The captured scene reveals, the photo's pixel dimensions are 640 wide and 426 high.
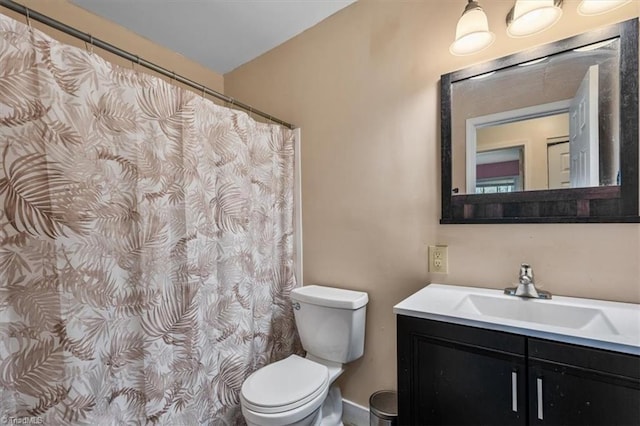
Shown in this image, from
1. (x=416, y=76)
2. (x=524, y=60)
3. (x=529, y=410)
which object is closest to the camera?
(x=529, y=410)

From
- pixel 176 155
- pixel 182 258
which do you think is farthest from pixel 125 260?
pixel 176 155

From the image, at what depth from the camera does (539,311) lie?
110cm

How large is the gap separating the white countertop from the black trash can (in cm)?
69

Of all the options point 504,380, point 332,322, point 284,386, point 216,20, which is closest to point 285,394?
point 284,386

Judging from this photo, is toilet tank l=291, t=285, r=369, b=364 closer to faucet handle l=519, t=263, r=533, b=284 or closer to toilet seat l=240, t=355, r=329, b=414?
toilet seat l=240, t=355, r=329, b=414

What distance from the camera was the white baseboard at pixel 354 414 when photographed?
66.2 inches

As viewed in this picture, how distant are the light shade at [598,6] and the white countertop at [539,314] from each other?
106 cm

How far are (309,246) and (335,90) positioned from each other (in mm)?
1024

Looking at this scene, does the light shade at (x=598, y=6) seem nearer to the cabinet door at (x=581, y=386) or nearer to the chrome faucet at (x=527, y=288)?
the chrome faucet at (x=527, y=288)

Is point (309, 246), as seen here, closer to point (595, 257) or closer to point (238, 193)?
point (238, 193)

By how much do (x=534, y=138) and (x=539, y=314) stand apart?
0.72 metres

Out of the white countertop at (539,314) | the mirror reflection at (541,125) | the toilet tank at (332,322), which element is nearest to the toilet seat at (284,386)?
the toilet tank at (332,322)

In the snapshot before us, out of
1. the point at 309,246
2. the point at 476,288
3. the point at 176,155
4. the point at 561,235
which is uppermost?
the point at 176,155

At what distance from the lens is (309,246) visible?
1942 mm
